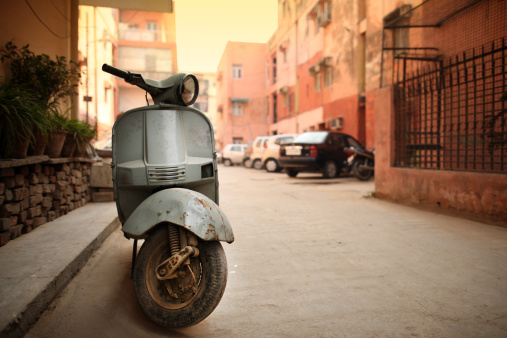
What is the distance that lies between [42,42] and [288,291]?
5.97m

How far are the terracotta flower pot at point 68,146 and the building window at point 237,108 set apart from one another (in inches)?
1280

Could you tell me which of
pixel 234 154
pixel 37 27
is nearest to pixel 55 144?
pixel 37 27

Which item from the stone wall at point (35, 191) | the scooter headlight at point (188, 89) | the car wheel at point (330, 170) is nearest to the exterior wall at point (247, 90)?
the car wheel at point (330, 170)

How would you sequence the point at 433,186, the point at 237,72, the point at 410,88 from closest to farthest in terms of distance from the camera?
1. the point at 433,186
2. the point at 410,88
3. the point at 237,72

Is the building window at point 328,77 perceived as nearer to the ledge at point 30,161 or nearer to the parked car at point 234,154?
the parked car at point 234,154

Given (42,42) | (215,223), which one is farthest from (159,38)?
(215,223)

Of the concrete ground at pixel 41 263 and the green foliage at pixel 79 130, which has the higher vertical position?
the green foliage at pixel 79 130

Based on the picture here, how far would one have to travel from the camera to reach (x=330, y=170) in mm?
13211

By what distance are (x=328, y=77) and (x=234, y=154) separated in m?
8.21

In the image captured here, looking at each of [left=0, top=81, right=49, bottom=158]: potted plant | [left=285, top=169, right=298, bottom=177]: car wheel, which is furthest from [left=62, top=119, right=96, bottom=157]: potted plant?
[left=285, top=169, right=298, bottom=177]: car wheel

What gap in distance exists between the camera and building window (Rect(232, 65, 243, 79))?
37.6 m

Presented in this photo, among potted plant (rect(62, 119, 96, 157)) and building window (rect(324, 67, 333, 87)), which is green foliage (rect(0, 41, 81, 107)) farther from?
building window (rect(324, 67, 333, 87))

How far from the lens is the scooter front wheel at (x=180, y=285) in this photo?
2168 mm

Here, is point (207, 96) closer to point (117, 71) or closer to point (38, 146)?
point (38, 146)
